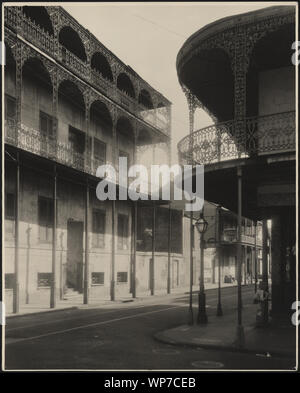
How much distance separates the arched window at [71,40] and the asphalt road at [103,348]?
45.0 feet

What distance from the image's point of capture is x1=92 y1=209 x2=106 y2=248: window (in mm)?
28953

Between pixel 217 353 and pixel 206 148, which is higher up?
pixel 206 148

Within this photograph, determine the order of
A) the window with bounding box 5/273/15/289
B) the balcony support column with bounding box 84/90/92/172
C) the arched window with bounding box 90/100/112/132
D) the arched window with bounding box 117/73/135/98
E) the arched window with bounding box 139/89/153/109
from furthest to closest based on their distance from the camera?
the arched window with bounding box 139/89/153/109, the arched window with bounding box 117/73/135/98, the arched window with bounding box 90/100/112/132, the balcony support column with bounding box 84/90/92/172, the window with bounding box 5/273/15/289

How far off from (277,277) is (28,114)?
13520mm

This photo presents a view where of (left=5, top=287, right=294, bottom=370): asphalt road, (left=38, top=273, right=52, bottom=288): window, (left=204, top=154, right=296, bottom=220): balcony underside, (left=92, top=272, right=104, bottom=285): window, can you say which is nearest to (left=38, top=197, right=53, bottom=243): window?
(left=38, top=273, right=52, bottom=288): window

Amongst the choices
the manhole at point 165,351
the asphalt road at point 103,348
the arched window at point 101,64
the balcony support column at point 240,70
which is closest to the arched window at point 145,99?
the arched window at point 101,64

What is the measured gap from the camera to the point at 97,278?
29.3m

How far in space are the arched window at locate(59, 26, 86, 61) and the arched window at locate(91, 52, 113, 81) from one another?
2.43ft

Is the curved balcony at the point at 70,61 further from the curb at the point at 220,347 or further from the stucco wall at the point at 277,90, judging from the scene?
the curb at the point at 220,347

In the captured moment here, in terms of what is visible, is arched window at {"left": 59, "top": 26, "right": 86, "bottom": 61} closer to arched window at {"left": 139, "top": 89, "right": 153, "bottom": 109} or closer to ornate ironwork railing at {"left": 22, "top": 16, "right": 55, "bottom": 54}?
ornate ironwork railing at {"left": 22, "top": 16, "right": 55, "bottom": 54}
